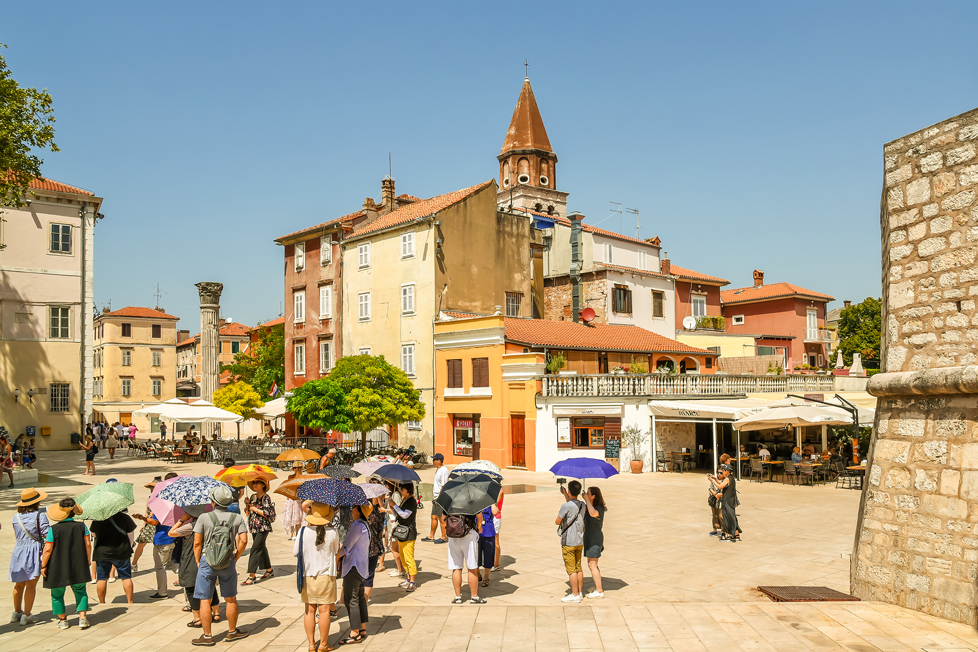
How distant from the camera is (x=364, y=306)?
3975 cm

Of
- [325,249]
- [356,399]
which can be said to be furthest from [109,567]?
[325,249]

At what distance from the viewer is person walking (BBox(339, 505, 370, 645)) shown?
8.21 metres

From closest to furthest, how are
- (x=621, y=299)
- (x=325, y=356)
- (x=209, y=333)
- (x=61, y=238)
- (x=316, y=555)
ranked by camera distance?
(x=316, y=555) < (x=61, y=238) < (x=209, y=333) < (x=621, y=299) < (x=325, y=356)

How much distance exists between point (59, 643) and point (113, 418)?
5836 centimetres

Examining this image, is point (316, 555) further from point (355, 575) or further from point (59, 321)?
point (59, 321)

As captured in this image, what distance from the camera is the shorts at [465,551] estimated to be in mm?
9492

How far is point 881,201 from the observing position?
1073 cm

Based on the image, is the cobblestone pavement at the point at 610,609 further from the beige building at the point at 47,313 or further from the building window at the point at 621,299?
the building window at the point at 621,299

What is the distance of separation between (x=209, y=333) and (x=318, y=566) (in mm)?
33070

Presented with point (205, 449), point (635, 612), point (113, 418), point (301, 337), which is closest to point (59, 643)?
point (635, 612)

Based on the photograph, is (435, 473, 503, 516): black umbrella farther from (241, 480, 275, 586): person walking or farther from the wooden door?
the wooden door

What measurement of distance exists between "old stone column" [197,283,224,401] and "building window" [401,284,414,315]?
9.37 meters

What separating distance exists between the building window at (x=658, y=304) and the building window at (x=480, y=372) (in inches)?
543

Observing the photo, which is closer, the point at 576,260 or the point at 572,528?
the point at 572,528
